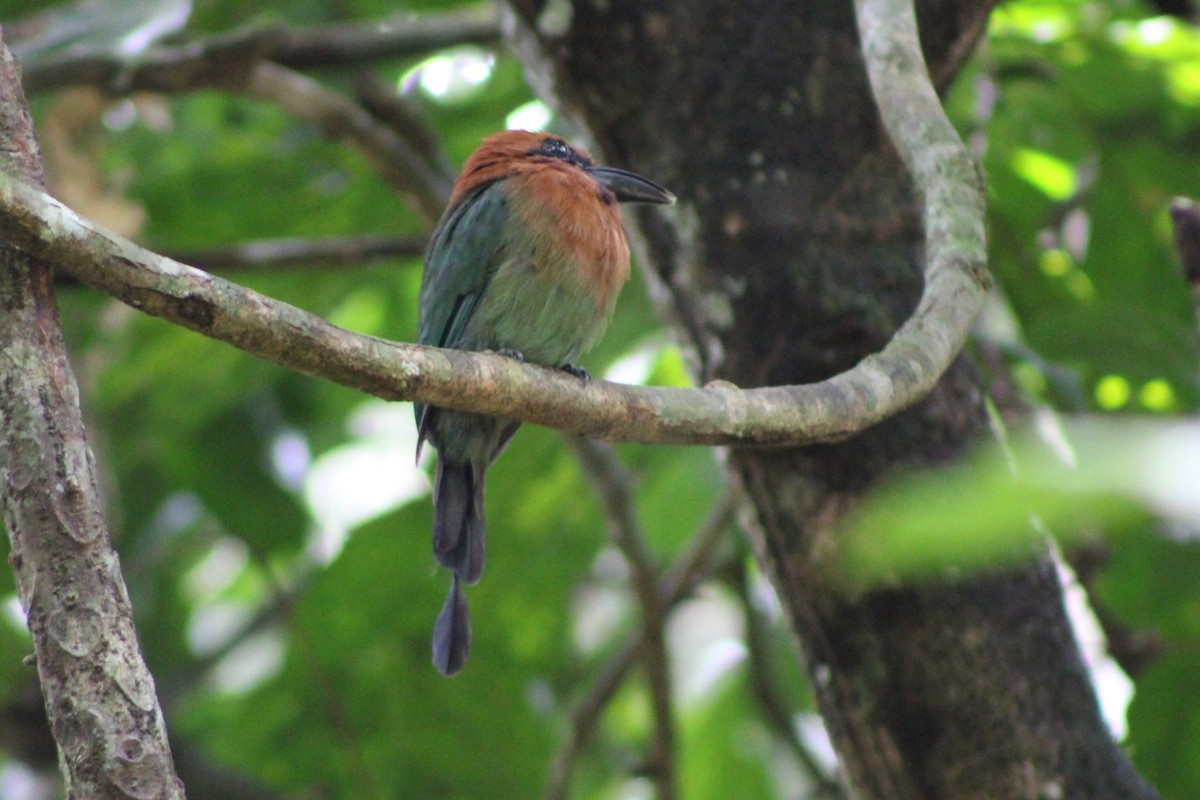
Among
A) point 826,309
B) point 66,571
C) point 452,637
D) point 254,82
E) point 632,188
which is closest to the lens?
point 66,571

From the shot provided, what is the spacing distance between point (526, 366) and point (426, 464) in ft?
6.85

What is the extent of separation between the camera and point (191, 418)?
421cm

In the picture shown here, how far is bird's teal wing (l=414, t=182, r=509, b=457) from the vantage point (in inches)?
129

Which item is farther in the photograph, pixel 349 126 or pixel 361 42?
pixel 361 42

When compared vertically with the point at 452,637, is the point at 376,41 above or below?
above

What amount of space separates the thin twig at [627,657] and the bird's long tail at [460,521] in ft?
2.78

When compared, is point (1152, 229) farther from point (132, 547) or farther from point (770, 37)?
point (132, 547)

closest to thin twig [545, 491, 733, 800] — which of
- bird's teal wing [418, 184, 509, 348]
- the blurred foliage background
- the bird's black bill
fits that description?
the blurred foliage background

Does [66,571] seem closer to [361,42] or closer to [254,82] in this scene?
[254,82]

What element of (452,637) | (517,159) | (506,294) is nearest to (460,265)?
(506,294)

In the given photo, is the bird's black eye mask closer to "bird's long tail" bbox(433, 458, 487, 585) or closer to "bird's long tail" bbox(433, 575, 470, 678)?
"bird's long tail" bbox(433, 458, 487, 585)

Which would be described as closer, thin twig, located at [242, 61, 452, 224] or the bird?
the bird

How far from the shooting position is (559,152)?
366cm

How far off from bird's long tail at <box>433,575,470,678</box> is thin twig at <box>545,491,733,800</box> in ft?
3.66
